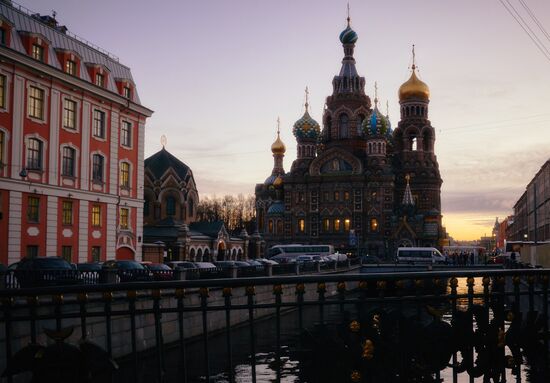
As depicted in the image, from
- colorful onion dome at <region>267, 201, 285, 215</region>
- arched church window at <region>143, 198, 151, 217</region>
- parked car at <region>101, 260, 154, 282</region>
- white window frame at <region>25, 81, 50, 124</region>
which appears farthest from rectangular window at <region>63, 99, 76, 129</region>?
colorful onion dome at <region>267, 201, 285, 215</region>

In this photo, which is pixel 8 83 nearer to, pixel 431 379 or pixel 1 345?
pixel 1 345

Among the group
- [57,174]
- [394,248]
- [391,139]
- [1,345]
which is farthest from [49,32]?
[391,139]

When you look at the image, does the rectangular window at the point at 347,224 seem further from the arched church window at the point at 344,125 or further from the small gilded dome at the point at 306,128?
the small gilded dome at the point at 306,128

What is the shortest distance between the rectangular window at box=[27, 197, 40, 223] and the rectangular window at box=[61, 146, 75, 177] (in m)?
1.82

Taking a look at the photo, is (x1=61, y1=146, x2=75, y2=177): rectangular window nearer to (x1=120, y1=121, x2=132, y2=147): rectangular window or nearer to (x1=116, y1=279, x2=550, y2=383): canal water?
(x1=120, y1=121, x2=132, y2=147): rectangular window

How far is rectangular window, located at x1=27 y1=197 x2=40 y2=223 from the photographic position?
2405 centimetres

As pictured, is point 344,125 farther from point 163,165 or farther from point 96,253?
point 96,253

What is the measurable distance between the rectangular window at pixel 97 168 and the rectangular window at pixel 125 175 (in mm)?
1532

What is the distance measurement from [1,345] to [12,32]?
15.3 metres

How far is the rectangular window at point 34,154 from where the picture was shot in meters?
24.1

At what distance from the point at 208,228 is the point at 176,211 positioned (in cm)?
309

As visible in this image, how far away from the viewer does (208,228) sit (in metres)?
57.5

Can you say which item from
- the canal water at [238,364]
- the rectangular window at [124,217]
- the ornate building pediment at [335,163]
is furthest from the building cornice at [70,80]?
the ornate building pediment at [335,163]

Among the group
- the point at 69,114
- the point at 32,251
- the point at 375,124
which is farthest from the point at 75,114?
the point at 375,124
